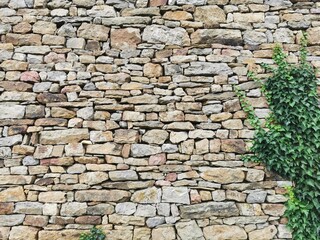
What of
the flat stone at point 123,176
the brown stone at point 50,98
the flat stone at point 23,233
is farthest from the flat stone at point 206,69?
the flat stone at point 23,233

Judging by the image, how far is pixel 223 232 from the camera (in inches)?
120

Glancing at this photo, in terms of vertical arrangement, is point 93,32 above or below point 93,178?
above

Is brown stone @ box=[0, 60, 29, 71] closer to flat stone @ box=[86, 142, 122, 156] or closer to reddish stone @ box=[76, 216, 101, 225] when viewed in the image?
flat stone @ box=[86, 142, 122, 156]

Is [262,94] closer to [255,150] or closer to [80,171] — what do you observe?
[255,150]

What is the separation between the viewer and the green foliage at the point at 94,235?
9.75ft

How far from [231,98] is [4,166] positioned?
2.33 m

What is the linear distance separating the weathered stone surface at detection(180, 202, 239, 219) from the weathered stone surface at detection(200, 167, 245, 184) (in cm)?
22

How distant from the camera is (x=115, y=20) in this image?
11.6 feet

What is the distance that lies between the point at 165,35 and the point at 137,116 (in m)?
0.93

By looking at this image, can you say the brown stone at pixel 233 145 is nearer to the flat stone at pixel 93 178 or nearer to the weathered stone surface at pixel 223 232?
the weathered stone surface at pixel 223 232

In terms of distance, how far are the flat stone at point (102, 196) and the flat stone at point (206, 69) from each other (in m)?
1.37

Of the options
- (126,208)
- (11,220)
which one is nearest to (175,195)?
(126,208)

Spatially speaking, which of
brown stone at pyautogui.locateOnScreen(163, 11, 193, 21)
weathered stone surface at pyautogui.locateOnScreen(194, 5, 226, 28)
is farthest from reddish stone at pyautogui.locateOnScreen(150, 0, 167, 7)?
weathered stone surface at pyautogui.locateOnScreen(194, 5, 226, 28)

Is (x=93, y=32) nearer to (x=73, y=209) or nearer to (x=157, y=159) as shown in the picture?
(x=157, y=159)
